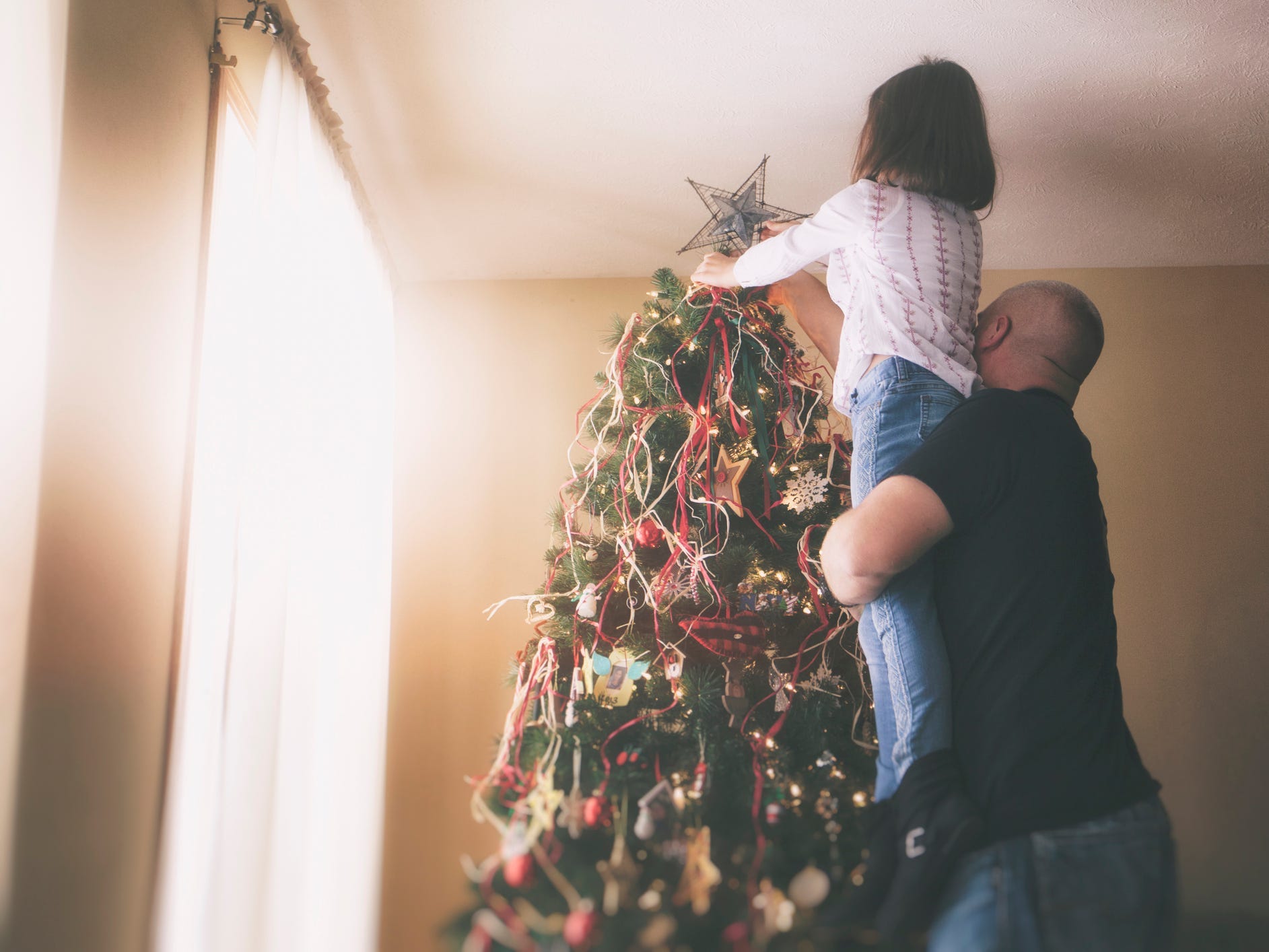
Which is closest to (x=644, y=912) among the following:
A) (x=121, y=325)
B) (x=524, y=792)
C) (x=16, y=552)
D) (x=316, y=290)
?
(x=524, y=792)

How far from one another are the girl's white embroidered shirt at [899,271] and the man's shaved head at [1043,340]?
1.9 inches

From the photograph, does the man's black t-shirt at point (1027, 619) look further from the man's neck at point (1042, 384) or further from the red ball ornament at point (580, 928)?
the red ball ornament at point (580, 928)

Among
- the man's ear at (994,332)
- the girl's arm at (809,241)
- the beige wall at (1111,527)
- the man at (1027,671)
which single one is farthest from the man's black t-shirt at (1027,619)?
the beige wall at (1111,527)

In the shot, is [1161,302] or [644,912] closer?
[644,912]

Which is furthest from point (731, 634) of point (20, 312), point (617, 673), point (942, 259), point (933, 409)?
point (20, 312)

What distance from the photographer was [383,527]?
230cm

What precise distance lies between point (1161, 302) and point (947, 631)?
96.7 inches

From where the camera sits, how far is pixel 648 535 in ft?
5.34

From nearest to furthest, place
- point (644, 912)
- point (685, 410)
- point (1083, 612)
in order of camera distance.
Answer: point (644, 912), point (1083, 612), point (685, 410)

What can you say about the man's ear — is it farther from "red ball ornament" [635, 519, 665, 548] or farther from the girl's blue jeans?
"red ball ornament" [635, 519, 665, 548]

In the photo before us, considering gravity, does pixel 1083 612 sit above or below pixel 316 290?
below

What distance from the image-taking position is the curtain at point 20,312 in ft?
2.91

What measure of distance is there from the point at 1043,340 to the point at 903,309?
9.5 inches

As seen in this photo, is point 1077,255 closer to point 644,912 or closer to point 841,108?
point 841,108
